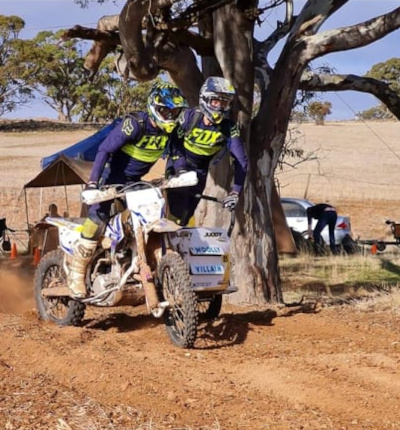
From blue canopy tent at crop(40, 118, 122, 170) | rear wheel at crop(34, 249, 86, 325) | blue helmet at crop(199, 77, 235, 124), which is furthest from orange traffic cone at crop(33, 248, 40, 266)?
blue helmet at crop(199, 77, 235, 124)

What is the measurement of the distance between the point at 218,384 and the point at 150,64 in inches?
196

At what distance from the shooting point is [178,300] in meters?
6.88

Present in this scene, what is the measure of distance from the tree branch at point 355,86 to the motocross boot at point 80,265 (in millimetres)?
5051

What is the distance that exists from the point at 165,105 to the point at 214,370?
2312 millimetres

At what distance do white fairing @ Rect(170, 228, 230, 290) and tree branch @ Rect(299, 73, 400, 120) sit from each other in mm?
4507

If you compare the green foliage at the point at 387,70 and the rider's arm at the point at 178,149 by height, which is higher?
the green foliage at the point at 387,70

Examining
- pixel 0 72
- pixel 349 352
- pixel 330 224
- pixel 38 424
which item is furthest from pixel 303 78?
pixel 0 72

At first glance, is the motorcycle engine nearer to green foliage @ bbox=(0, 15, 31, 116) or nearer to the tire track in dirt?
the tire track in dirt

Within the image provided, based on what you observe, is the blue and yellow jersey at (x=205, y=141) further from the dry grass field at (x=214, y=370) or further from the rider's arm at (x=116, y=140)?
the dry grass field at (x=214, y=370)

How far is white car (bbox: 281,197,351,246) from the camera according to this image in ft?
72.4

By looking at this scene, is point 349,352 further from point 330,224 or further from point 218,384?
point 330,224

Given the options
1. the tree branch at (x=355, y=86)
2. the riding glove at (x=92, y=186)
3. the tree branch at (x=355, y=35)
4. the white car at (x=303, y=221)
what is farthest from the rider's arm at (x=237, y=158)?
the white car at (x=303, y=221)

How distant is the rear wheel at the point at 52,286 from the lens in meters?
8.22

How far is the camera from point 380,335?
7.49 meters
